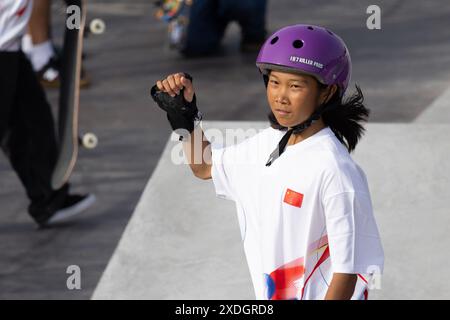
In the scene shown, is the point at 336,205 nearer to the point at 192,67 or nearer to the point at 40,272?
the point at 40,272

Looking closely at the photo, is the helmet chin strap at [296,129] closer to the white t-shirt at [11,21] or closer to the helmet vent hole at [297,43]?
the helmet vent hole at [297,43]

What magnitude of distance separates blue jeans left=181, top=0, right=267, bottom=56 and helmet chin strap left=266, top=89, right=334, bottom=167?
25.4ft

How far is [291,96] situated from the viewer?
404 cm

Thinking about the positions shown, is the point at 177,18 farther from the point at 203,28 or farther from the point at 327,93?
the point at 327,93

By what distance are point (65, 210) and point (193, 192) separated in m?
0.92

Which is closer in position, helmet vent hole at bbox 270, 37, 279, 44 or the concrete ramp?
helmet vent hole at bbox 270, 37, 279, 44

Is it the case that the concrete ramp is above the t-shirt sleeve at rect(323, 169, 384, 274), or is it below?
below

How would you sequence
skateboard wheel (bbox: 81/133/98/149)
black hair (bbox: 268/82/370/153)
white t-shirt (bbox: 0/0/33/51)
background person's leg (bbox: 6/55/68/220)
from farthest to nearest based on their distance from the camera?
1. skateboard wheel (bbox: 81/133/98/149)
2. background person's leg (bbox: 6/55/68/220)
3. white t-shirt (bbox: 0/0/33/51)
4. black hair (bbox: 268/82/370/153)

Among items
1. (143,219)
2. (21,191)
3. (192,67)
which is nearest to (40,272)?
(143,219)

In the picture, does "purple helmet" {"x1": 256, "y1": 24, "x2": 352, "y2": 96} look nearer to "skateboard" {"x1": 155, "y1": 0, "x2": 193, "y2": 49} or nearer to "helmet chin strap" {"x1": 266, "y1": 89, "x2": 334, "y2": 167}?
"helmet chin strap" {"x1": 266, "y1": 89, "x2": 334, "y2": 167}

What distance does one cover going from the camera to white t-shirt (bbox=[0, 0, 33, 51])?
761 cm

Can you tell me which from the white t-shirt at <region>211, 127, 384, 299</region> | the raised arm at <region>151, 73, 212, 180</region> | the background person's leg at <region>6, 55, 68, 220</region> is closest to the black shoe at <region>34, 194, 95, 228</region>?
the background person's leg at <region>6, 55, 68, 220</region>

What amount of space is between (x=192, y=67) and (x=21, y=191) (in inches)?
141
